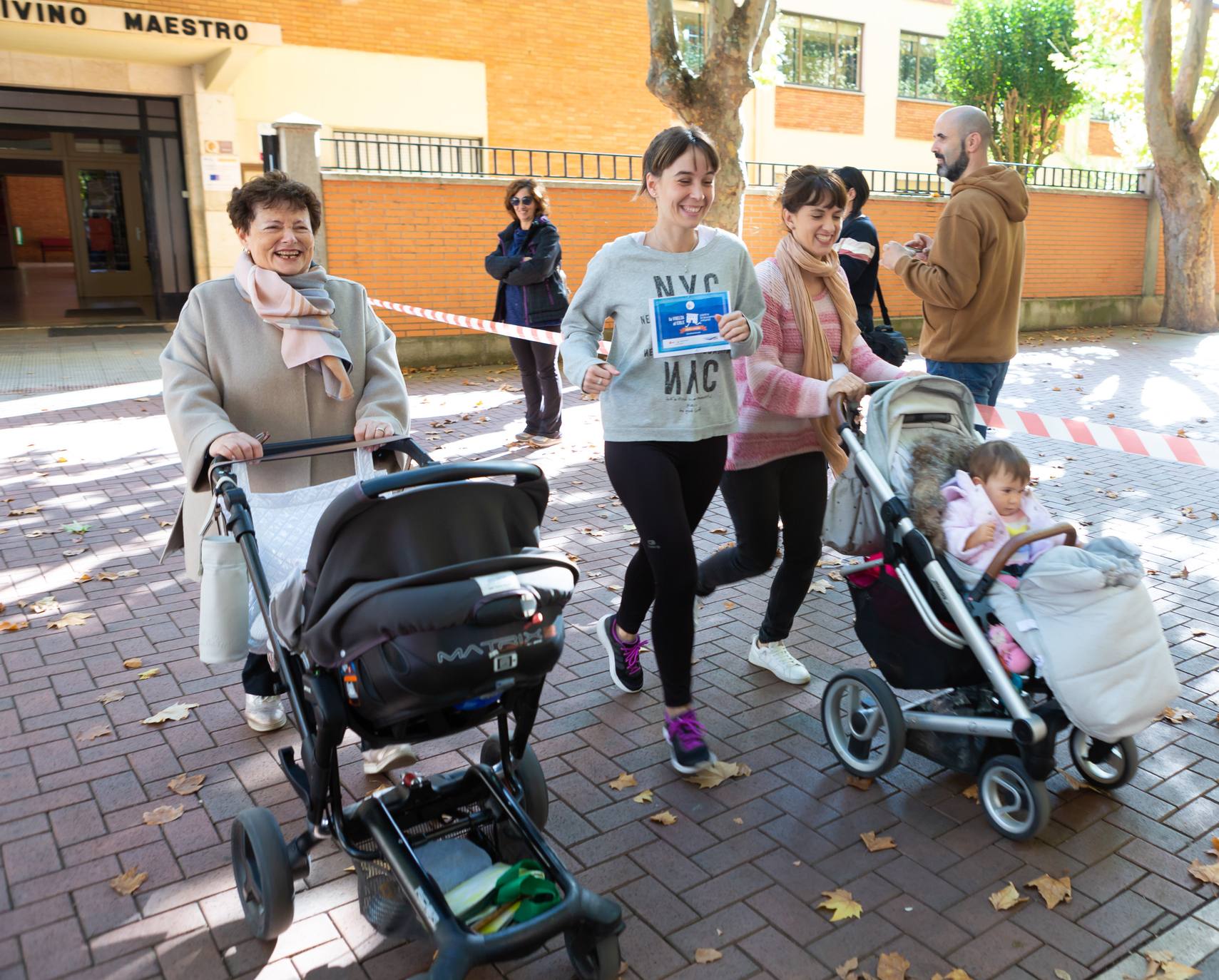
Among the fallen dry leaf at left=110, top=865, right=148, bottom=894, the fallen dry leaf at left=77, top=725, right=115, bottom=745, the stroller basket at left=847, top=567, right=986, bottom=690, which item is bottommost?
the fallen dry leaf at left=110, top=865, right=148, bottom=894

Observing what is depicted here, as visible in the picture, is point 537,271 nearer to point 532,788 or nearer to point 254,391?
point 254,391

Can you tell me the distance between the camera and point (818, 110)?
83.9 ft

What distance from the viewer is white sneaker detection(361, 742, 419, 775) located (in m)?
3.87

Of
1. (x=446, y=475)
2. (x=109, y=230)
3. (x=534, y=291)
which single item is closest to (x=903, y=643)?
(x=446, y=475)

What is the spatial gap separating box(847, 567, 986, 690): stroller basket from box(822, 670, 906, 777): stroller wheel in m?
0.09

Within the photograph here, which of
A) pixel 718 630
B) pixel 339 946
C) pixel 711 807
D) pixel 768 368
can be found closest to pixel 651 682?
pixel 718 630

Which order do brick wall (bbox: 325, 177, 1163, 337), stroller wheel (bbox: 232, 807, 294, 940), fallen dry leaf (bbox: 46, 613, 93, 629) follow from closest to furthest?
stroller wheel (bbox: 232, 807, 294, 940)
fallen dry leaf (bbox: 46, 613, 93, 629)
brick wall (bbox: 325, 177, 1163, 337)

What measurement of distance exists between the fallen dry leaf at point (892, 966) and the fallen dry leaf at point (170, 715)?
9.30 ft

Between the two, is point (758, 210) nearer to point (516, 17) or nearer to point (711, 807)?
point (516, 17)

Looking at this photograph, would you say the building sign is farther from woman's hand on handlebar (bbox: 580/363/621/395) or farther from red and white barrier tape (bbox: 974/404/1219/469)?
woman's hand on handlebar (bbox: 580/363/621/395)

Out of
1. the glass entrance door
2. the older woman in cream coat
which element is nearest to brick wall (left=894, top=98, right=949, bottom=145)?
the glass entrance door

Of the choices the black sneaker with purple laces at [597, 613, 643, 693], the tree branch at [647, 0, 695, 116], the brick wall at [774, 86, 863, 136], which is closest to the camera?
the black sneaker with purple laces at [597, 613, 643, 693]

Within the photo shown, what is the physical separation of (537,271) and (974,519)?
605 centimetres

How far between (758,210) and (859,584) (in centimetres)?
1297
